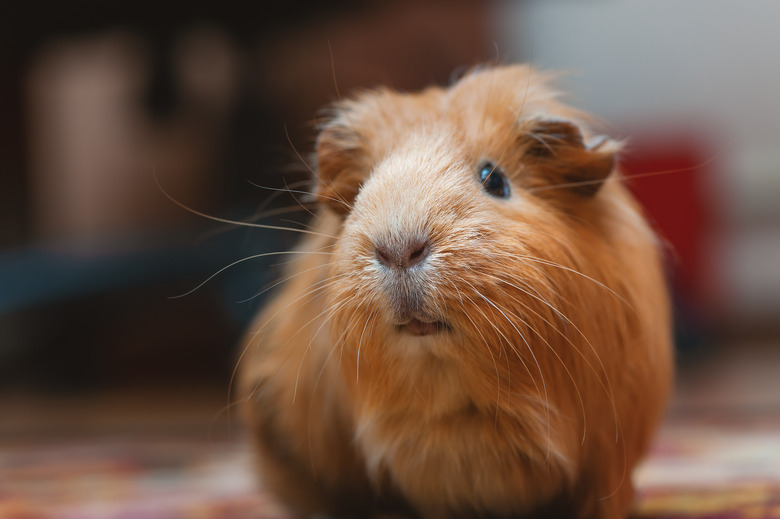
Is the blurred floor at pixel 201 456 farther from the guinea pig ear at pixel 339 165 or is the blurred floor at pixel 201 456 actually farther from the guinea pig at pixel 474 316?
the guinea pig ear at pixel 339 165

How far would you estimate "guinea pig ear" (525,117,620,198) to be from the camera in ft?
4.33

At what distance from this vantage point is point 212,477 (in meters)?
2.30

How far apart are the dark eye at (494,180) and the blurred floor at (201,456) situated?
738 mm

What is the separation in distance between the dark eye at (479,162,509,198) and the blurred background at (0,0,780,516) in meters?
2.33

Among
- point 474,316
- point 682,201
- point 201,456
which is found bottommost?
point 201,456

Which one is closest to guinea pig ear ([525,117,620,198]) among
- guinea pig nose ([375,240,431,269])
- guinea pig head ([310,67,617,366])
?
guinea pig head ([310,67,617,366])

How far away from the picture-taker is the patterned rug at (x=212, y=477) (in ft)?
5.75

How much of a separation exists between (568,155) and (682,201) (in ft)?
10.7

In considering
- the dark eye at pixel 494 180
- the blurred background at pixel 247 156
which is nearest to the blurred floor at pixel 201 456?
the blurred background at pixel 247 156

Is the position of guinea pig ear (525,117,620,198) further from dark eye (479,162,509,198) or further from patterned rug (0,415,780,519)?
patterned rug (0,415,780,519)

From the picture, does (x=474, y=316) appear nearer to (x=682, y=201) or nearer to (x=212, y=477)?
(x=212, y=477)

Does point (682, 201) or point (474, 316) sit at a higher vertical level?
point (474, 316)

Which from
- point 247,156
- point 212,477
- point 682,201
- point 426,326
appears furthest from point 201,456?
point 682,201

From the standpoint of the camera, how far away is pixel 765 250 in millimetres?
5297
